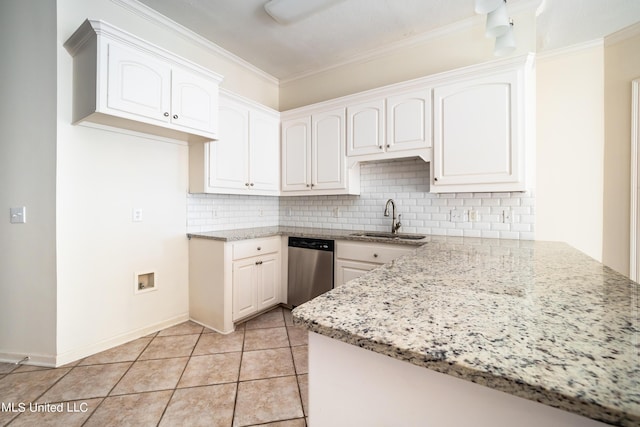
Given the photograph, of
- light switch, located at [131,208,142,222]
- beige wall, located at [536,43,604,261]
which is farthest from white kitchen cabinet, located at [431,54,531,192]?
light switch, located at [131,208,142,222]

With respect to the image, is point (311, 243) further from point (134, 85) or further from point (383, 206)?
point (134, 85)

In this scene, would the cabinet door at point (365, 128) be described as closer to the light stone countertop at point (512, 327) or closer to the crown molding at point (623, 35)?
the light stone countertop at point (512, 327)

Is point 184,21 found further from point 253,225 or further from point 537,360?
point 537,360

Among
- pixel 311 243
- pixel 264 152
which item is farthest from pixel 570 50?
pixel 264 152

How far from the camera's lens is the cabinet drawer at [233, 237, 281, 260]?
2535 millimetres

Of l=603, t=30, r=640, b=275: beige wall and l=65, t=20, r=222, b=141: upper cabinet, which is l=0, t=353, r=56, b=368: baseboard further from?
l=603, t=30, r=640, b=275: beige wall

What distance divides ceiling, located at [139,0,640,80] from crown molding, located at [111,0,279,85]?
0.17 ft

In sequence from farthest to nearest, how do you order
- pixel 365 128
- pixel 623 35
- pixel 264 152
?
pixel 264 152 → pixel 365 128 → pixel 623 35

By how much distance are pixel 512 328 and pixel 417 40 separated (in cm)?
295

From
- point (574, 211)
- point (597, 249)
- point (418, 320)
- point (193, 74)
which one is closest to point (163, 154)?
point (193, 74)

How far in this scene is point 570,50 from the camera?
2.35 metres

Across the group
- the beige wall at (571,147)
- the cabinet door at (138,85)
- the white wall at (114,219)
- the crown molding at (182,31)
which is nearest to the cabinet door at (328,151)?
the crown molding at (182,31)

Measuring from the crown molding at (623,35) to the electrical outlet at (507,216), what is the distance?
1623mm

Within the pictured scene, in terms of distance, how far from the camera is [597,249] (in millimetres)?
2352
